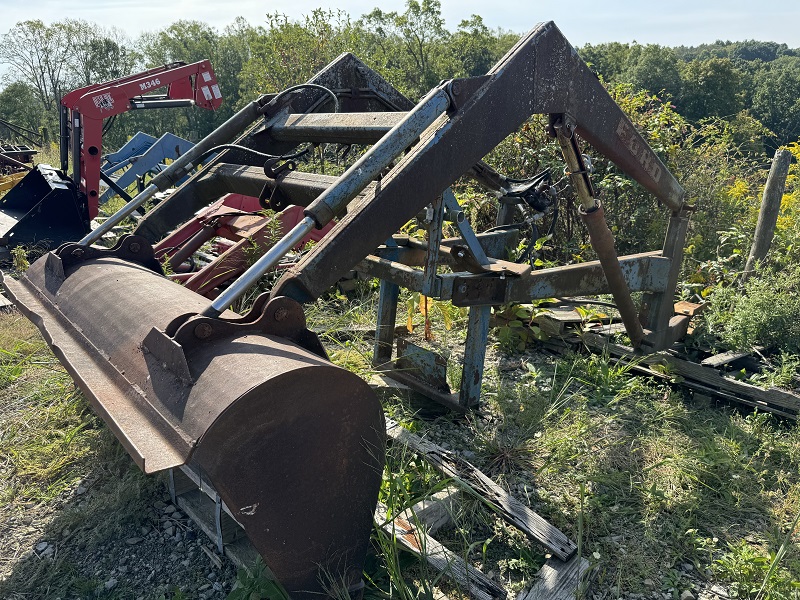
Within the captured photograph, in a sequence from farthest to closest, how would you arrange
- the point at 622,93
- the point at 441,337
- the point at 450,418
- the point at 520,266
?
the point at 622,93 < the point at 441,337 < the point at 450,418 < the point at 520,266

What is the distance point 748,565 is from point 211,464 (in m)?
2.07

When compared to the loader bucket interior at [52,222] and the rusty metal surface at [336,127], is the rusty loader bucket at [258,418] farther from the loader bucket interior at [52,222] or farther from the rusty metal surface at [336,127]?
the loader bucket interior at [52,222]

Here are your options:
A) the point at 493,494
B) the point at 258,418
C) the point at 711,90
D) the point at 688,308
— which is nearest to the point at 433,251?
the point at 493,494

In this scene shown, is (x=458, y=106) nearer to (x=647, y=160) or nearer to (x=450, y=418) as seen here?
(x=647, y=160)

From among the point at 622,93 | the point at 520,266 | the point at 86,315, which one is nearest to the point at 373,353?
the point at 520,266

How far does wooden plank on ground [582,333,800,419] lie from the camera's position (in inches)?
139

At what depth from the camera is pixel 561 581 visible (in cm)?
230

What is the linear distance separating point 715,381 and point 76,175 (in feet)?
23.8

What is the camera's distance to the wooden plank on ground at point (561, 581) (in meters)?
2.24

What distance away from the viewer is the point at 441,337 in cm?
467

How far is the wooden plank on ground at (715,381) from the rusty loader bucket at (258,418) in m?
2.60

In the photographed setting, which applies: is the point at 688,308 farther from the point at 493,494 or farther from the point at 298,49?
the point at 298,49

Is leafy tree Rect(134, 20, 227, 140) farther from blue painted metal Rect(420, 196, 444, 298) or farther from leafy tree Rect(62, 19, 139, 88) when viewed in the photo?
blue painted metal Rect(420, 196, 444, 298)

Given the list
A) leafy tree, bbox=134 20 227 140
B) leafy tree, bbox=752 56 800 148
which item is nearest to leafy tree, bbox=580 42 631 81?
leafy tree, bbox=752 56 800 148
